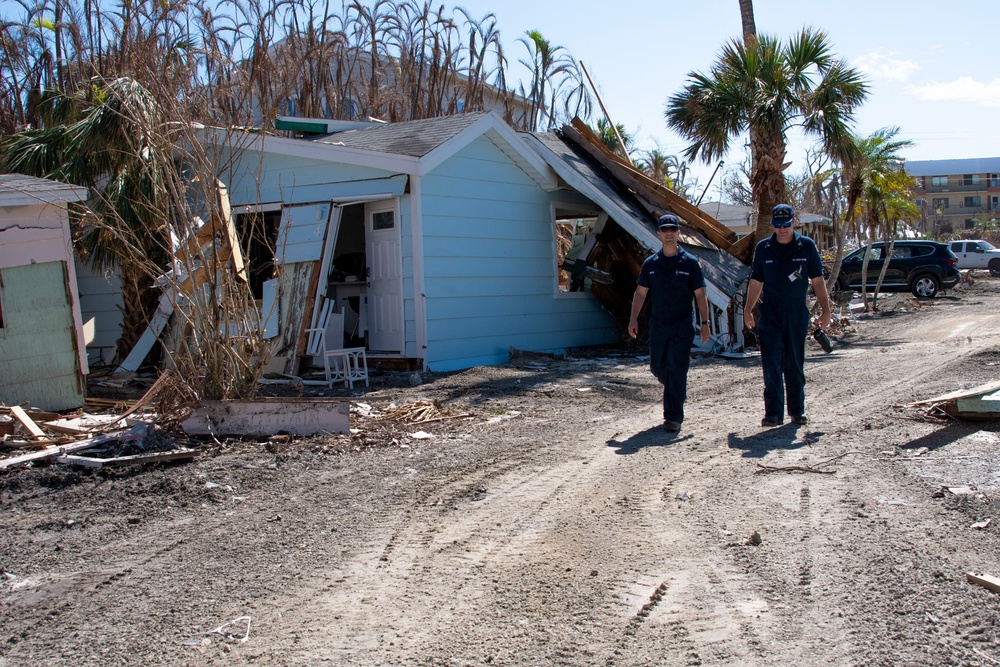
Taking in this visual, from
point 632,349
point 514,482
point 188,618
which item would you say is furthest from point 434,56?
point 188,618

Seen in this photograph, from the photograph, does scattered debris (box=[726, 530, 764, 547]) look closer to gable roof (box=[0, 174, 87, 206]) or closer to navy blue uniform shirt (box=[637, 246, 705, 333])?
navy blue uniform shirt (box=[637, 246, 705, 333])

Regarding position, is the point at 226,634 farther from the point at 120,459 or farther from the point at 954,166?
the point at 954,166

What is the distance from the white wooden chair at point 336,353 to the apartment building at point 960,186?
2820 inches

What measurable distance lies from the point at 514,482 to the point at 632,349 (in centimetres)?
Result: 889

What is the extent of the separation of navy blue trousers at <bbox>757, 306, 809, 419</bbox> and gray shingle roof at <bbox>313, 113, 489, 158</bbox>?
18.8ft

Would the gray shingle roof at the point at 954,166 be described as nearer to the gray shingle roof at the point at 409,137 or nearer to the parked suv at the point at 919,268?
the parked suv at the point at 919,268

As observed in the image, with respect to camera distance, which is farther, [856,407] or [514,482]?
[856,407]

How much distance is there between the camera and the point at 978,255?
36500 mm

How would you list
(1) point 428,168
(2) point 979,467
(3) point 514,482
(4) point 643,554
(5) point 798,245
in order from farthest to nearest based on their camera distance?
(1) point 428,168 → (5) point 798,245 → (3) point 514,482 → (2) point 979,467 → (4) point 643,554

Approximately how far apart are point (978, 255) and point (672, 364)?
117 feet

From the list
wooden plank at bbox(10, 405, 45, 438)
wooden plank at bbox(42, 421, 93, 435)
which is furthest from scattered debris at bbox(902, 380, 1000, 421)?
wooden plank at bbox(10, 405, 45, 438)

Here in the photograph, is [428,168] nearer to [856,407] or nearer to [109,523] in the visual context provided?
[856,407]

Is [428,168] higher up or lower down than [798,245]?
higher up

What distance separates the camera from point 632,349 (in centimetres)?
1410
